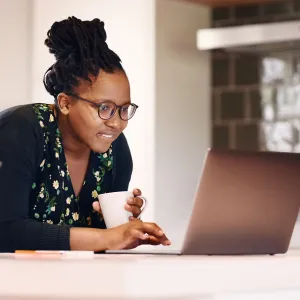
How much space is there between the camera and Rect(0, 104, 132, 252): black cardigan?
162cm

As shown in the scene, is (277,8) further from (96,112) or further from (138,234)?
(138,234)

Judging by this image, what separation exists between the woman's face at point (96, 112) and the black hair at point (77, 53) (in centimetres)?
2

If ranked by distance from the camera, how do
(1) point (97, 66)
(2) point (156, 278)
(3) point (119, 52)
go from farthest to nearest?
(3) point (119, 52)
(1) point (97, 66)
(2) point (156, 278)

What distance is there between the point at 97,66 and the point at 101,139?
0.55ft

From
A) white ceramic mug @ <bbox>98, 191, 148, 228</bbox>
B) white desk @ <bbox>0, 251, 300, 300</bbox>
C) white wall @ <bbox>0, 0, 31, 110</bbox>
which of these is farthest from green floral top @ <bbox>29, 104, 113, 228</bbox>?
white wall @ <bbox>0, 0, 31, 110</bbox>

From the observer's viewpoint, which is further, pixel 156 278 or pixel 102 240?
pixel 102 240

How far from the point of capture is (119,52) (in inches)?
119

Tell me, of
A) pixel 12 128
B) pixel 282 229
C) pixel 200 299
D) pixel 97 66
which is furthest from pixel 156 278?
pixel 97 66

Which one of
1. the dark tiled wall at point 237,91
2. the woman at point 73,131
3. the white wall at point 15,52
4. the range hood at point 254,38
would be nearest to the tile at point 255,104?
the dark tiled wall at point 237,91

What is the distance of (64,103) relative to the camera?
6.42 ft

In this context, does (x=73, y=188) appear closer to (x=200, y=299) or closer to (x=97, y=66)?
(x=97, y=66)

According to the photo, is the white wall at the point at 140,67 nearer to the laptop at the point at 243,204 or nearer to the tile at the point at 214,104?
the tile at the point at 214,104

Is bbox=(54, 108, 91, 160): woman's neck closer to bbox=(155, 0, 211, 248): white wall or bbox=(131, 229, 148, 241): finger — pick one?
bbox=(131, 229, 148, 241): finger

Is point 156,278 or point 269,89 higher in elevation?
point 269,89
